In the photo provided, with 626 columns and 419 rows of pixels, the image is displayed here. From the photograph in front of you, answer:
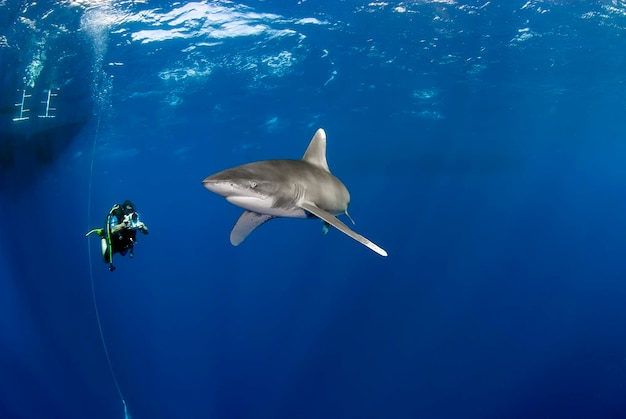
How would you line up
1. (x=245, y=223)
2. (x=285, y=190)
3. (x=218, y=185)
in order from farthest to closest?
1. (x=245, y=223)
2. (x=285, y=190)
3. (x=218, y=185)

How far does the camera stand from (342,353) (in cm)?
1833

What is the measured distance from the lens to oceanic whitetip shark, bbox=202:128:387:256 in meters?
3.85

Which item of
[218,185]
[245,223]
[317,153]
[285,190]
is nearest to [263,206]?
[285,190]

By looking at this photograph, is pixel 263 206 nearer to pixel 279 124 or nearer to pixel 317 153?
pixel 317 153

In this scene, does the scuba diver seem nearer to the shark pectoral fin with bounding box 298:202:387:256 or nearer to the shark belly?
the shark belly

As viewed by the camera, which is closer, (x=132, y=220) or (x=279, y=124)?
(x=132, y=220)

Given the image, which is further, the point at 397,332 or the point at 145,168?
the point at 145,168

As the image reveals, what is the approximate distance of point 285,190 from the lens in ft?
14.7

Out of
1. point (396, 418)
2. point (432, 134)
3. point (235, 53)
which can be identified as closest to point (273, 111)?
point (235, 53)

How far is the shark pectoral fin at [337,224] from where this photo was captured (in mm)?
3925

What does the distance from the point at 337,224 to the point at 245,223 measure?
1630mm

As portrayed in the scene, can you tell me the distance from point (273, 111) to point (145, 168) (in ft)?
76.3

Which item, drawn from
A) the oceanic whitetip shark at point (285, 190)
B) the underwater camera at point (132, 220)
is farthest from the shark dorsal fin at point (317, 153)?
the underwater camera at point (132, 220)

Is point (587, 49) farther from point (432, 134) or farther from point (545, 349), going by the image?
point (432, 134)
